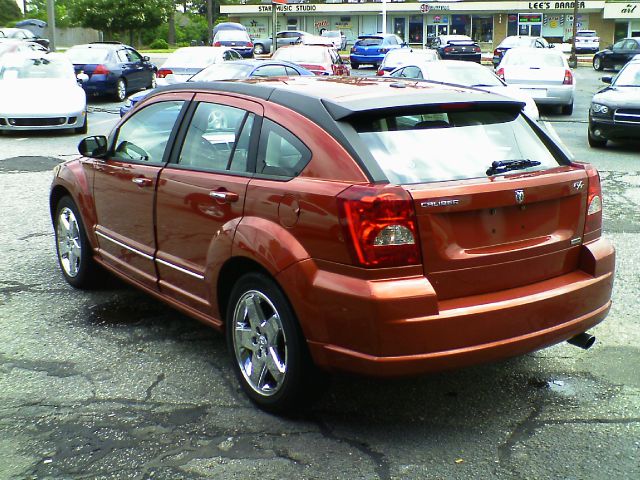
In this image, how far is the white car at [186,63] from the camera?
64.6 ft

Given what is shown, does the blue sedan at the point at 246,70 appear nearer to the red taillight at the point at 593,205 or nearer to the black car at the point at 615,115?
the black car at the point at 615,115

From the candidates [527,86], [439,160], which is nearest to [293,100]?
[439,160]

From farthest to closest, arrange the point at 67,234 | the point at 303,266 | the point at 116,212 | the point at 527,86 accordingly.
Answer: the point at 527,86, the point at 67,234, the point at 116,212, the point at 303,266

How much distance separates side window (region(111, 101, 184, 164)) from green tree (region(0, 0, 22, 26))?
230 ft

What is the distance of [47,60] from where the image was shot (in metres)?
17.5

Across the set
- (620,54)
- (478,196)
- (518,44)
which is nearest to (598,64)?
(620,54)

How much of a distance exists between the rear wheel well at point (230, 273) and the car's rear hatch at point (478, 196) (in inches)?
32.8

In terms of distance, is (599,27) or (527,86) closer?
(527,86)

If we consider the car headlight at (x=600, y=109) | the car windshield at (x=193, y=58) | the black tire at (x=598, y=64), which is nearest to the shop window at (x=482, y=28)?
the black tire at (x=598, y=64)

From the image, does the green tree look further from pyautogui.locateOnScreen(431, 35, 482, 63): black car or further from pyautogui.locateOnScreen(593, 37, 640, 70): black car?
pyautogui.locateOnScreen(593, 37, 640, 70): black car

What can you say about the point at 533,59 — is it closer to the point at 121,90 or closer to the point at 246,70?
the point at 246,70

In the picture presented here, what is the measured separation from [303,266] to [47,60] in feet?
50.7

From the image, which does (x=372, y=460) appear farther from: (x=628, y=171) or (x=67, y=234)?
(x=628, y=171)

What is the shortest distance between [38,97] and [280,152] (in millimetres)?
13201
